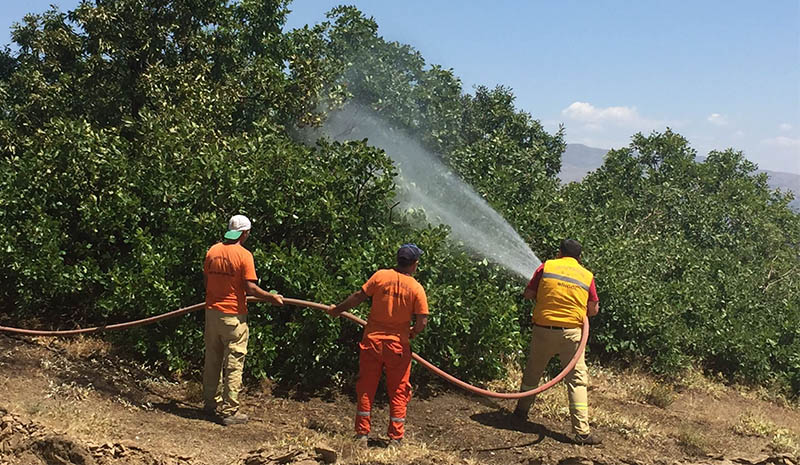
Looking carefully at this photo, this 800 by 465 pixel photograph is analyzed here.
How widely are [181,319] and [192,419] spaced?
1.40 metres

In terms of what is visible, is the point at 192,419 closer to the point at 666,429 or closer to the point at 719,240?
the point at 666,429

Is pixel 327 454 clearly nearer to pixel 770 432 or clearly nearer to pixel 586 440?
pixel 586 440

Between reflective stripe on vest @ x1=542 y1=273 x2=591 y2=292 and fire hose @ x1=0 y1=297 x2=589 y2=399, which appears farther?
reflective stripe on vest @ x1=542 y1=273 x2=591 y2=292

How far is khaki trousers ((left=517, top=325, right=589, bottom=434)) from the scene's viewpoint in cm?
627

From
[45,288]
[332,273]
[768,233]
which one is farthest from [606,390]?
[768,233]

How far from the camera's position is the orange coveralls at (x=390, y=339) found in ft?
18.1

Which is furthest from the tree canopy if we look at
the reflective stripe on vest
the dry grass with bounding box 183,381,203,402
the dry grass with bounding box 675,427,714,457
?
the dry grass with bounding box 675,427,714,457

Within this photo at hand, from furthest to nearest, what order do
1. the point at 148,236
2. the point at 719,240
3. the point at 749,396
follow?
1. the point at 719,240
2. the point at 749,396
3. the point at 148,236

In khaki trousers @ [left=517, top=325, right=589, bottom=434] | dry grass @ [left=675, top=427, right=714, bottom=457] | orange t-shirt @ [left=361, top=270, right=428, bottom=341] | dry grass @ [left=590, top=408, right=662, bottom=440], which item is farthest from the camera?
dry grass @ [left=590, top=408, right=662, bottom=440]

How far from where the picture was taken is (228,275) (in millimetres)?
5922

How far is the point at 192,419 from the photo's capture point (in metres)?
6.02

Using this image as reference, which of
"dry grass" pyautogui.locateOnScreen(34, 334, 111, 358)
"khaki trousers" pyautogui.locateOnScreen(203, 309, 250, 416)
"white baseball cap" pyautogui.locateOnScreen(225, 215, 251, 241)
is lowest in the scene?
"dry grass" pyautogui.locateOnScreen(34, 334, 111, 358)

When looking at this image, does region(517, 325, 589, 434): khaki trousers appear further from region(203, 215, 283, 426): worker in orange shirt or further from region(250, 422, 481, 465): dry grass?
region(203, 215, 283, 426): worker in orange shirt

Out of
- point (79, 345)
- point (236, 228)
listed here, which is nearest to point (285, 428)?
point (236, 228)
